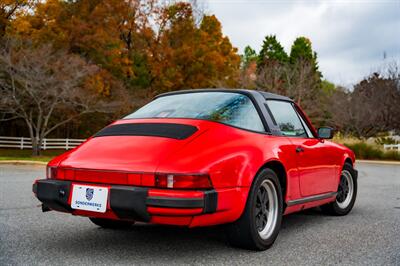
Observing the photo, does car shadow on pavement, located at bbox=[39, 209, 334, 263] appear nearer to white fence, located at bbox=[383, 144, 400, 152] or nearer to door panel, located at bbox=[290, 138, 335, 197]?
door panel, located at bbox=[290, 138, 335, 197]

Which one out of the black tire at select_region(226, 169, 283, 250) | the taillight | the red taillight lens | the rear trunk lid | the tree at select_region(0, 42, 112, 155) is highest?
the tree at select_region(0, 42, 112, 155)

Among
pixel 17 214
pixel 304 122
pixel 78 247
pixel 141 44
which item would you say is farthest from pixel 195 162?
pixel 141 44

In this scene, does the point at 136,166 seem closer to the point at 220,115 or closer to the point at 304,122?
the point at 220,115

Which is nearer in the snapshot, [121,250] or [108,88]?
[121,250]

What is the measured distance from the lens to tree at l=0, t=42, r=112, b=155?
25.3m

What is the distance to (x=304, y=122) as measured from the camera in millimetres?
5734

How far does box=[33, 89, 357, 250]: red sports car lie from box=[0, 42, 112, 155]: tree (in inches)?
→ 854

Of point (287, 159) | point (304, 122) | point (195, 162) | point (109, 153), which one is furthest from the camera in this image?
point (304, 122)

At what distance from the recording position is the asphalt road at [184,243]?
3859mm

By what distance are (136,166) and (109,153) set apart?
0.39 meters

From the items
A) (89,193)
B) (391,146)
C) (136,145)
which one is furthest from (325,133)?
(391,146)

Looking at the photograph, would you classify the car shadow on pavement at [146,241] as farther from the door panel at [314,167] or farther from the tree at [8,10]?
the tree at [8,10]

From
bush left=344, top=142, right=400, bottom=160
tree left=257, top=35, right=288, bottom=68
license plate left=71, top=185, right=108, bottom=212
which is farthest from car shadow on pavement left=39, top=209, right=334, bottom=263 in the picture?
tree left=257, top=35, right=288, bottom=68

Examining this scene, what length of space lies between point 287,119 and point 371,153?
21260mm
